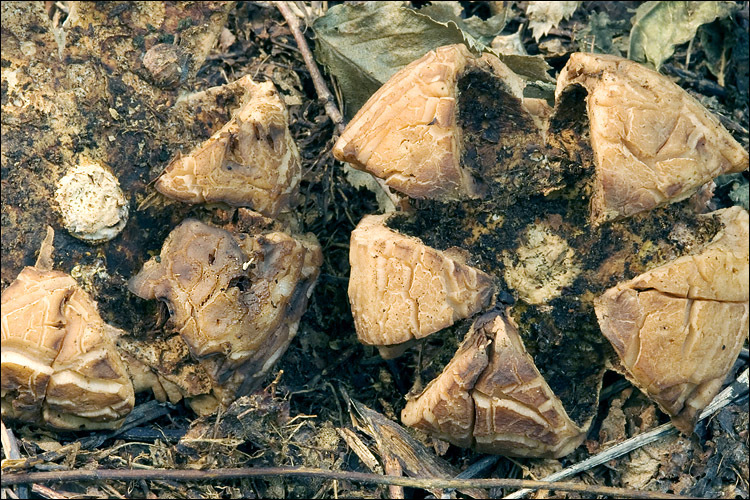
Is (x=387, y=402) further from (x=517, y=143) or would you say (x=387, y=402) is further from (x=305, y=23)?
(x=305, y=23)

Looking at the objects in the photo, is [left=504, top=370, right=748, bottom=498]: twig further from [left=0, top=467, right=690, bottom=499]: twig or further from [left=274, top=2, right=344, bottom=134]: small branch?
[left=274, top=2, right=344, bottom=134]: small branch

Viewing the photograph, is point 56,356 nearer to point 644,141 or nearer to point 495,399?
point 495,399

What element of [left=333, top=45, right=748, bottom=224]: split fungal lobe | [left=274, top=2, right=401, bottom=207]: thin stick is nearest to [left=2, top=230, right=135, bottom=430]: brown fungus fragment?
[left=333, top=45, right=748, bottom=224]: split fungal lobe

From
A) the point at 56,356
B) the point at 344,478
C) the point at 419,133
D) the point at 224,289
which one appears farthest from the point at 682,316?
the point at 56,356

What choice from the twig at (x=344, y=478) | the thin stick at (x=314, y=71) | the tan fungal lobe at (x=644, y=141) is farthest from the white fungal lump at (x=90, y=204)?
the tan fungal lobe at (x=644, y=141)

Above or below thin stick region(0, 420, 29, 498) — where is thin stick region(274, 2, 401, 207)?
above
